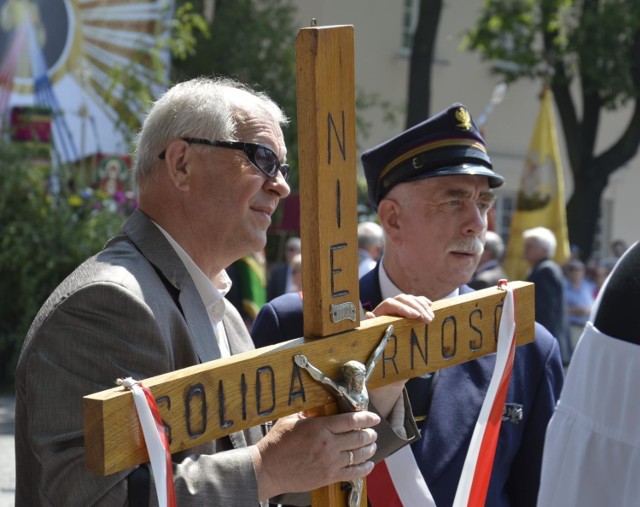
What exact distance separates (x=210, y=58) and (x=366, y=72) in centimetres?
405

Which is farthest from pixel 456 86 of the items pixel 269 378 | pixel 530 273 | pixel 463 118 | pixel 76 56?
pixel 269 378

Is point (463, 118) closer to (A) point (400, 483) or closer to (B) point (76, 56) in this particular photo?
(A) point (400, 483)

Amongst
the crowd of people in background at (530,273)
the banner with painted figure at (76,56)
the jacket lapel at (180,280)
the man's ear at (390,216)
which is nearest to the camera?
the jacket lapel at (180,280)

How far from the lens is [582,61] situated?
755 inches

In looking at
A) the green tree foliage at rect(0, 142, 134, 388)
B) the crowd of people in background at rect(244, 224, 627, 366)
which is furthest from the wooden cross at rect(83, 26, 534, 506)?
the green tree foliage at rect(0, 142, 134, 388)

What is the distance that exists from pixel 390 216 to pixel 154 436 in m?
1.59

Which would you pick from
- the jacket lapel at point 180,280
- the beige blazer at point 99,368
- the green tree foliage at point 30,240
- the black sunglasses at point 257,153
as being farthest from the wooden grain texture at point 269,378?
the green tree foliage at point 30,240

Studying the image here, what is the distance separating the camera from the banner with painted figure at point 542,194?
1319 centimetres

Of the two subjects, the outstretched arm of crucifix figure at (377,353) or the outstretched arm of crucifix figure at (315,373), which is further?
the outstretched arm of crucifix figure at (377,353)

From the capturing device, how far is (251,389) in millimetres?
1965

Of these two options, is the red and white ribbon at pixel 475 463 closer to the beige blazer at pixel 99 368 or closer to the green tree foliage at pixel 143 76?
the beige blazer at pixel 99 368

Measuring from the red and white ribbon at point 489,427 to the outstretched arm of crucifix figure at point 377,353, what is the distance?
374 mm

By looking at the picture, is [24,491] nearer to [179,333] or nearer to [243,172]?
[179,333]

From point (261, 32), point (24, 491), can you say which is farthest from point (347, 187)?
point (261, 32)
